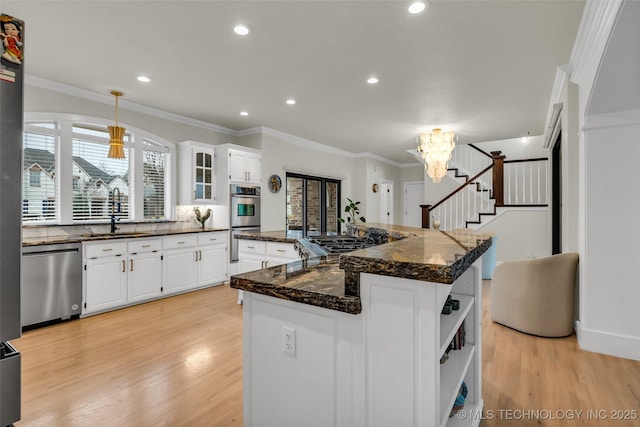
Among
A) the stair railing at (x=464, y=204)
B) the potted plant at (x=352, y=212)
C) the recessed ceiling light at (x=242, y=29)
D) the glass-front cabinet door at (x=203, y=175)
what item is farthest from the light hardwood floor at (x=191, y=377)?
the potted plant at (x=352, y=212)

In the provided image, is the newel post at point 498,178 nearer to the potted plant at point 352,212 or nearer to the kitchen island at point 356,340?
the potted plant at point 352,212

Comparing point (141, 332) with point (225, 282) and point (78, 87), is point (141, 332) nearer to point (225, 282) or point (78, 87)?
point (225, 282)

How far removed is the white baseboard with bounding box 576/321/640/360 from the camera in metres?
2.59

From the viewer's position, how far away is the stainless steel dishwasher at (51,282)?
313cm

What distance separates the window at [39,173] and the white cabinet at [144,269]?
37.7 inches

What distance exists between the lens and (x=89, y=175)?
4.04m

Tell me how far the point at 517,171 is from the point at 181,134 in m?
6.57

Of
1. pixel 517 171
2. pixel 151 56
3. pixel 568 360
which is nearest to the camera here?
pixel 568 360

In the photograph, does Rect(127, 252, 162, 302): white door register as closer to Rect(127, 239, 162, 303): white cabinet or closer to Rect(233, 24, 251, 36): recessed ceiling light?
Rect(127, 239, 162, 303): white cabinet

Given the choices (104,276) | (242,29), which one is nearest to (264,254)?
(104,276)

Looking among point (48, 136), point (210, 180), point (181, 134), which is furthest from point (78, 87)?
point (210, 180)

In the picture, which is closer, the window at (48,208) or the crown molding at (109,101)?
the crown molding at (109,101)

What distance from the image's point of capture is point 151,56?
2.98 m

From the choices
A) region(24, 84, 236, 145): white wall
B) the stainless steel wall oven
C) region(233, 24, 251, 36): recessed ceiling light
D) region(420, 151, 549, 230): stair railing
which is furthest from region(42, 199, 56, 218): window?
region(420, 151, 549, 230): stair railing
